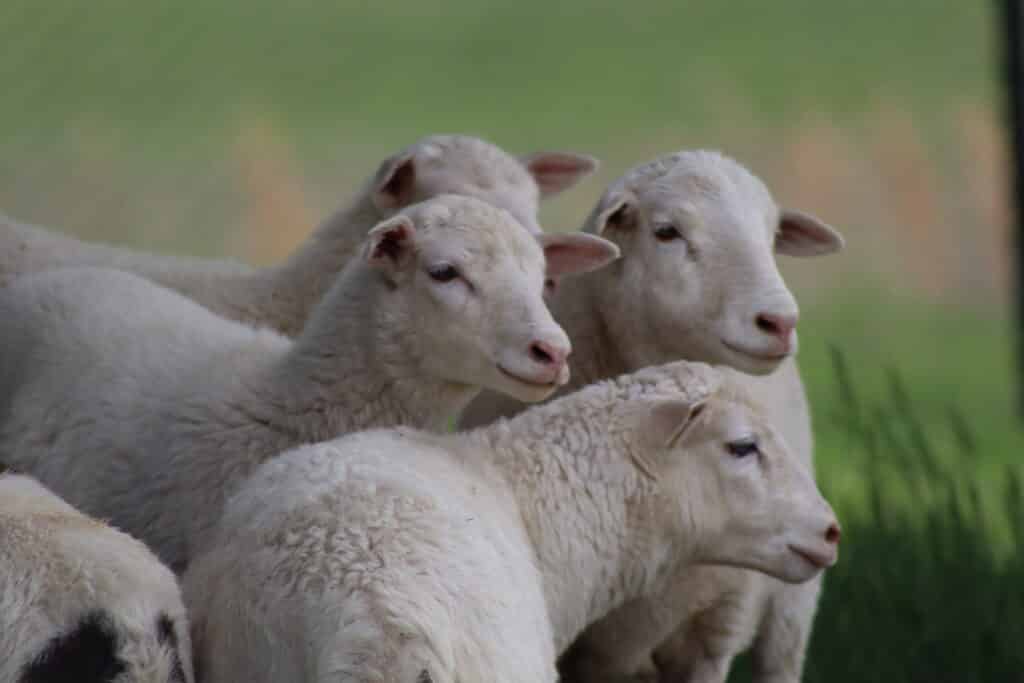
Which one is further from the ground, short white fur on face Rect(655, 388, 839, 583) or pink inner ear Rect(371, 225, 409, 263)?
pink inner ear Rect(371, 225, 409, 263)

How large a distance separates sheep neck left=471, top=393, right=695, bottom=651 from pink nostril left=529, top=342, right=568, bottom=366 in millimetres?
172

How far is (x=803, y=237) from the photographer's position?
5430 millimetres

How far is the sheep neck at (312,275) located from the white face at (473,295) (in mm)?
1103

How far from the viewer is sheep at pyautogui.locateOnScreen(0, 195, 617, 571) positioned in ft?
15.1

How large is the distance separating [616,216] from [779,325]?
643 millimetres

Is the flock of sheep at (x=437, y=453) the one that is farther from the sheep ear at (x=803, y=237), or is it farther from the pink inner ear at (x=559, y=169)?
the pink inner ear at (x=559, y=169)

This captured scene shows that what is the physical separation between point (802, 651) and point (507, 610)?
180cm

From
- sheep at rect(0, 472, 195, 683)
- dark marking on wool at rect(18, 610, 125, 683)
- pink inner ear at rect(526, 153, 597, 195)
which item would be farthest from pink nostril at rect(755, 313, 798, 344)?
dark marking on wool at rect(18, 610, 125, 683)

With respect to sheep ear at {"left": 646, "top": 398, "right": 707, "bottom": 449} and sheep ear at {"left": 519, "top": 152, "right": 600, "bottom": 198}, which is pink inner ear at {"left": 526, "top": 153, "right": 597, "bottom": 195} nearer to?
sheep ear at {"left": 519, "top": 152, "right": 600, "bottom": 198}

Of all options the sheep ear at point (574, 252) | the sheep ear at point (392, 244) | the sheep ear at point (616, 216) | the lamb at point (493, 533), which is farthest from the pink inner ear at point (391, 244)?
the sheep ear at point (616, 216)

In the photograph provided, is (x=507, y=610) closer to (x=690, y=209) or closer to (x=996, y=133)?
(x=690, y=209)

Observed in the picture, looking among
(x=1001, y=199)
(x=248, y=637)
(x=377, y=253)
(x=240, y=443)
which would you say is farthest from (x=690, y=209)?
(x=1001, y=199)

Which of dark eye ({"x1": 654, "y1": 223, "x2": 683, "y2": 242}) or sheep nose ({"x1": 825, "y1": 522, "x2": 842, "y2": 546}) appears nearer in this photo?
sheep nose ({"x1": 825, "y1": 522, "x2": 842, "y2": 546})

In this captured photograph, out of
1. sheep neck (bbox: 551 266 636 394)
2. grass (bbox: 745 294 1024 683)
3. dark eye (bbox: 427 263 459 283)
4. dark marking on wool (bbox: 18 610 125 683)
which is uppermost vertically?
dark eye (bbox: 427 263 459 283)
